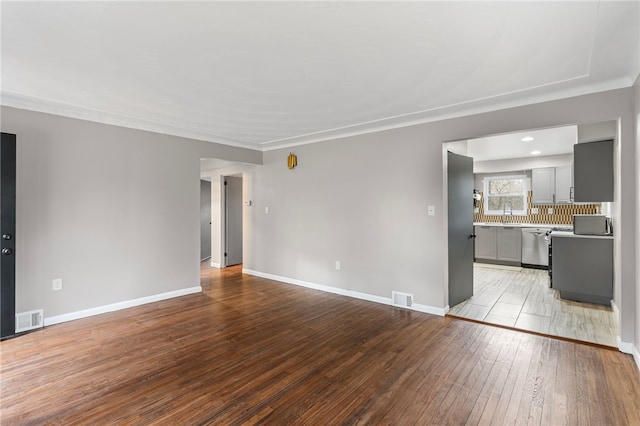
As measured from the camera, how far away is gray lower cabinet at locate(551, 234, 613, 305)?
4113 millimetres

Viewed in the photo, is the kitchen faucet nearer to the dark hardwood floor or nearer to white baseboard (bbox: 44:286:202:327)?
the dark hardwood floor

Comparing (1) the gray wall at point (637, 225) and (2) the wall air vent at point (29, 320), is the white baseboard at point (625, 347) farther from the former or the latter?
(2) the wall air vent at point (29, 320)

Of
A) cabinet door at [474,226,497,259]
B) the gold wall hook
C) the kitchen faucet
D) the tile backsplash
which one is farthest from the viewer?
the kitchen faucet

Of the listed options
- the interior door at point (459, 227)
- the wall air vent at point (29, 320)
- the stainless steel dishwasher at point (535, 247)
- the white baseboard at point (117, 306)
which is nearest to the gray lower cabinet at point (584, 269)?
the interior door at point (459, 227)

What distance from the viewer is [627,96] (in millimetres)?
2834

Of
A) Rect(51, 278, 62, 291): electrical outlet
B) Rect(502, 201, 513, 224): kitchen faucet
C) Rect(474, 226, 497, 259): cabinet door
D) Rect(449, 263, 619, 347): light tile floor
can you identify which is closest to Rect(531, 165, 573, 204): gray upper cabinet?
Rect(502, 201, 513, 224): kitchen faucet

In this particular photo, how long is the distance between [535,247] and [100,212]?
26.0 feet

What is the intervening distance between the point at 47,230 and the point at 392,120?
4368mm

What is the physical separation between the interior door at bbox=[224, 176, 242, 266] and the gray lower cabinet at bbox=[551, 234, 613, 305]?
6014 mm

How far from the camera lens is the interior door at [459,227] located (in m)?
4.07

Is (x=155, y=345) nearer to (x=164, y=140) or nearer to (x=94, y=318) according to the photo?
(x=94, y=318)

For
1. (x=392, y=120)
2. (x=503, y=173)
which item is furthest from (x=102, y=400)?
(x=503, y=173)

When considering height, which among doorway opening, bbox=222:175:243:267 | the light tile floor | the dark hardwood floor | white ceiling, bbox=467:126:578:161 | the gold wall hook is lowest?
the dark hardwood floor

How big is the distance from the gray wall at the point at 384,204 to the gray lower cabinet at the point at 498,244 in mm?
4043
